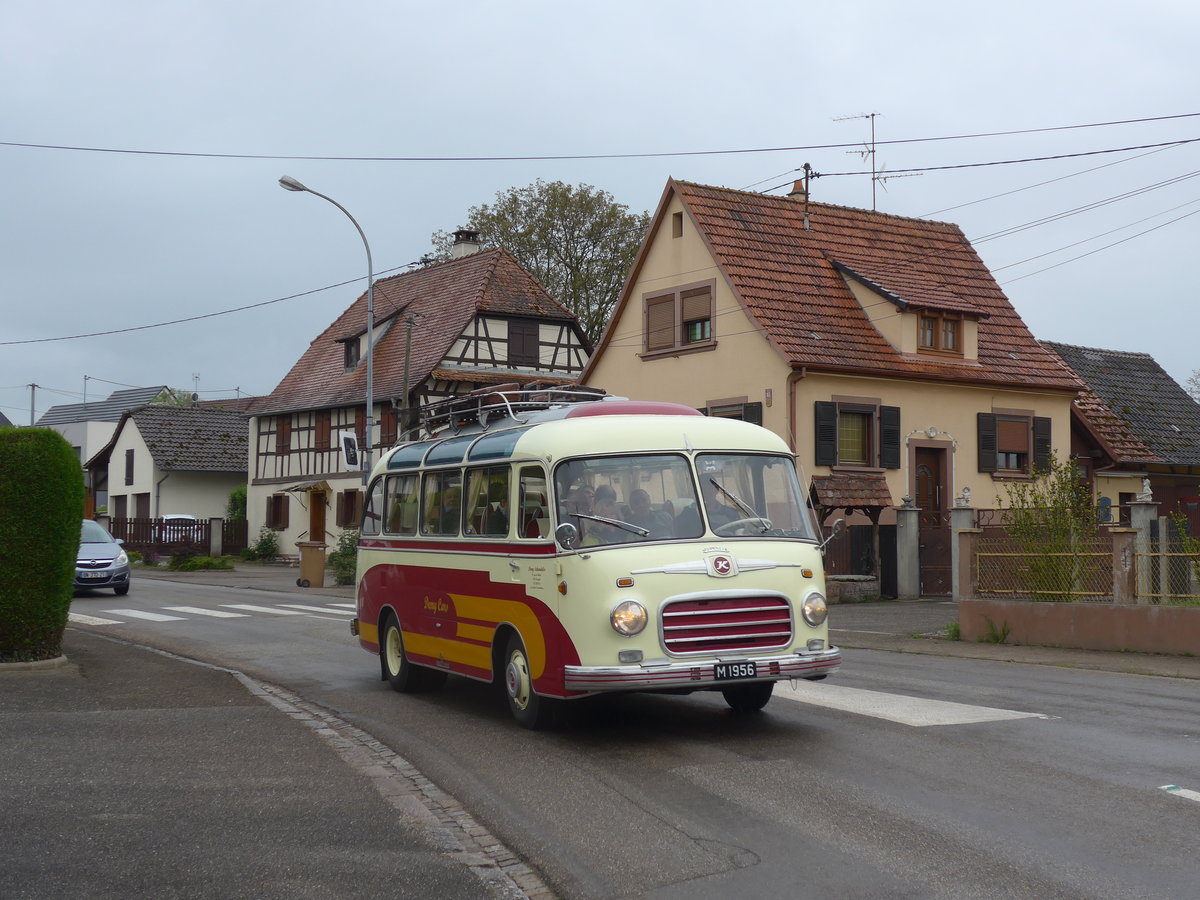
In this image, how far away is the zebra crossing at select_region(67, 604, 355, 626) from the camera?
23.5 m

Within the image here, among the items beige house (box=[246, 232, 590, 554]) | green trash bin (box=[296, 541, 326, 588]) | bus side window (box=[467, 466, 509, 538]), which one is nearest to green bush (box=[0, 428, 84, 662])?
bus side window (box=[467, 466, 509, 538])

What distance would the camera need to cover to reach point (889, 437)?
33.0 metres

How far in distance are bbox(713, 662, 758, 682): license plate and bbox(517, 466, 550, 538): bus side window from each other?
67.3 inches

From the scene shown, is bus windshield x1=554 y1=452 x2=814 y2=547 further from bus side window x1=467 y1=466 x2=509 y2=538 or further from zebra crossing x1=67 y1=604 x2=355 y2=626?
zebra crossing x1=67 y1=604 x2=355 y2=626

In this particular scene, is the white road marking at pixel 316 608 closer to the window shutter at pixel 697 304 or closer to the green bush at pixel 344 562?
the green bush at pixel 344 562

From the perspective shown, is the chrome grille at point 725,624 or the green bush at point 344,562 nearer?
the chrome grille at point 725,624

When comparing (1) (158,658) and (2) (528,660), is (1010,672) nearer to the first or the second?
(2) (528,660)

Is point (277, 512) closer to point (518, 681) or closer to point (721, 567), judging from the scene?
point (518, 681)

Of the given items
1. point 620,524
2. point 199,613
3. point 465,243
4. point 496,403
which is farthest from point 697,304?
point 620,524

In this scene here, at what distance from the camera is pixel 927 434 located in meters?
33.9

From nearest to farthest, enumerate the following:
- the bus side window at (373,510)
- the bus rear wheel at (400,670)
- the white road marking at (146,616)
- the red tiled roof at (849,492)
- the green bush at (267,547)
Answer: the bus rear wheel at (400,670), the bus side window at (373,510), the white road marking at (146,616), the red tiled roof at (849,492), the green bush at (267,547)

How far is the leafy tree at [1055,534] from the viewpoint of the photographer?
58.8 ft

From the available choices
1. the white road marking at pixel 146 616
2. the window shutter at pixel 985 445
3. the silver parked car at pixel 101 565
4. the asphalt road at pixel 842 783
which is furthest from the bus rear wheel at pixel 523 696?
the window shutter at pixel 985 445

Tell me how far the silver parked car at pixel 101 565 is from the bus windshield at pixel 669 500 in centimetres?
2151
